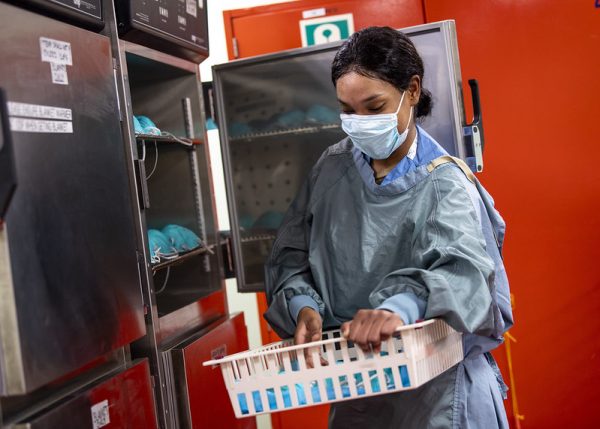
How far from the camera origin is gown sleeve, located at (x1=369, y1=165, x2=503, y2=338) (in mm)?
1520

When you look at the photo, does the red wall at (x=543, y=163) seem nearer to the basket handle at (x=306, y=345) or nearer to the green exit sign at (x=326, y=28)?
the green exit sign at (x=326, y=28)

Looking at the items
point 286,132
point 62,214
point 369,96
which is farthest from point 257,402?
point 286,132

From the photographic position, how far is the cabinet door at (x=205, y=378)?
2332 mm

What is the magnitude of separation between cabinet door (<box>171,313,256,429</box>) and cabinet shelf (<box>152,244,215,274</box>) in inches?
10.4

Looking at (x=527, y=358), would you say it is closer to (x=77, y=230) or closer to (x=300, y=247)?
(x=300, y=247)

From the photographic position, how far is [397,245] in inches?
68.6

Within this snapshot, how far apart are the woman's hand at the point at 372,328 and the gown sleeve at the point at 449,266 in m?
0.11

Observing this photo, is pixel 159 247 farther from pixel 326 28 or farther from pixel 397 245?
pixel 326 28

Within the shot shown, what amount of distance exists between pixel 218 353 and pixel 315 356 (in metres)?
1.15

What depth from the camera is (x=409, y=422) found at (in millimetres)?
1725

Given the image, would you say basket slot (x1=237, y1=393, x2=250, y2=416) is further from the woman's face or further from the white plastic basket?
the woman's face

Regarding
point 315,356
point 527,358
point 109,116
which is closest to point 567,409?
point 527,358

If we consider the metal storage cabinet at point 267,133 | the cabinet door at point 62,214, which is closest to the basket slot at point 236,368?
the cabinet door at point 62,214

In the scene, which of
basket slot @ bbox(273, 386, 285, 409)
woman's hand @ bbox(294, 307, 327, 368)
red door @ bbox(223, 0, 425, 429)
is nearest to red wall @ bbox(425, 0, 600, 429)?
red door @ bbox(223, 0, 425, 429)
